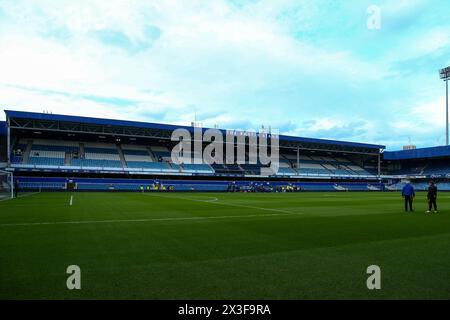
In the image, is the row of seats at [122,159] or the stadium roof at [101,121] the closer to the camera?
the stadium roof at [101,121]

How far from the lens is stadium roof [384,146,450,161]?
70375 millimetres

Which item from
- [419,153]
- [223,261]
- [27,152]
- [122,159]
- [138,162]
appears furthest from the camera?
[419,153]

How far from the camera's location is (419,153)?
74.8 m

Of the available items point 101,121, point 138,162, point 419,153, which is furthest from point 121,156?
point 419,153

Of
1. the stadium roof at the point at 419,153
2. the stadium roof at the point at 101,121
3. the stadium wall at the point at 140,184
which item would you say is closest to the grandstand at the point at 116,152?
the stadium roof at the point at 101,121

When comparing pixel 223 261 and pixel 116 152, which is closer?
pixel 223 261

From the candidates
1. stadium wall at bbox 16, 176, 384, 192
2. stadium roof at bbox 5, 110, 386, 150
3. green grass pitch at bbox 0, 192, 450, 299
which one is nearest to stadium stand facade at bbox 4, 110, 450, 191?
stadium roof at bbox 5, 110, 386, 150

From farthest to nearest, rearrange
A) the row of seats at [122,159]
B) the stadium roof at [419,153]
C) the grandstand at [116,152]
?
the stadium roof at [419,153] < the row of seats at [122,159] < the grandstand at [116,152]

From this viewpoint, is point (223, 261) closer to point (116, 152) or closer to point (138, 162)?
point (138, 162)

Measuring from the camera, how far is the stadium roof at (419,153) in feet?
231

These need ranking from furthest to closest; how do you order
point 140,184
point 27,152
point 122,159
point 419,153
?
point 419,153 → point 122,159 → point 140,184 → point 27,152

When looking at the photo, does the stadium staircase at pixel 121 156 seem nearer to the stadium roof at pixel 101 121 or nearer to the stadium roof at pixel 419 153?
the stadium roof at pixel 101 121
